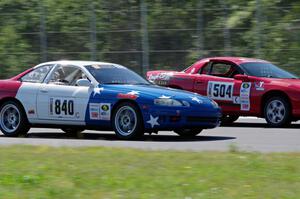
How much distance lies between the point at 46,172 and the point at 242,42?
15497 mm

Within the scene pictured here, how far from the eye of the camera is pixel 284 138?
14.7 metres

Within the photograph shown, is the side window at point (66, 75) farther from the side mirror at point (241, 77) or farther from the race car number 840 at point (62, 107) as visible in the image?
the side mirror at point (241, 77)

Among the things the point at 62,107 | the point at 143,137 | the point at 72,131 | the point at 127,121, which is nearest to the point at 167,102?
the point at 127,121

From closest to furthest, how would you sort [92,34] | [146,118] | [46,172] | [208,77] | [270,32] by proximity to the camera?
1. [46,172]
2. [146,118]
3. [208,77]
4. [270,32]
5. [92,34]

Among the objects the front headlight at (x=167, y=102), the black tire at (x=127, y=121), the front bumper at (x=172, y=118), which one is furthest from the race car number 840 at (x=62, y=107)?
the front headlight at (x=167, y=102)

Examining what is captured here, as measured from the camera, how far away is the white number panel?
14836mm

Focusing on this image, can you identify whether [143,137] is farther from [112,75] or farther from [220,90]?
[220,90]

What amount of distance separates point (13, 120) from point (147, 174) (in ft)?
22.2

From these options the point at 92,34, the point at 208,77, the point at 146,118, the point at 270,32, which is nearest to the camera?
the point at 146,118

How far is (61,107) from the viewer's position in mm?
14953

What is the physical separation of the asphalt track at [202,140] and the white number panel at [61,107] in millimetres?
444

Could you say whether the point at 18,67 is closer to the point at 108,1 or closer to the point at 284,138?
the point at 108,1

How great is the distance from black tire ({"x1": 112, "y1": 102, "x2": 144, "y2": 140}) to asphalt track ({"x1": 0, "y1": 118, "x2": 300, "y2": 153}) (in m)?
0.16

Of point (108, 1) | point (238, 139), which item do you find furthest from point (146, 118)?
point (108, 1)
